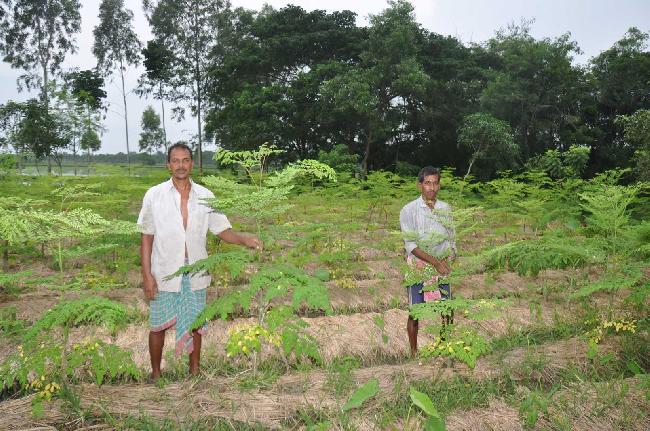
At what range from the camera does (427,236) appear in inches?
168

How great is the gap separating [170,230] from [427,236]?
2247 millimetres

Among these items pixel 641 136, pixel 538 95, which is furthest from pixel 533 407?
pixel 538 95

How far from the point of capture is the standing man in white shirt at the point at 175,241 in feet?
13.0

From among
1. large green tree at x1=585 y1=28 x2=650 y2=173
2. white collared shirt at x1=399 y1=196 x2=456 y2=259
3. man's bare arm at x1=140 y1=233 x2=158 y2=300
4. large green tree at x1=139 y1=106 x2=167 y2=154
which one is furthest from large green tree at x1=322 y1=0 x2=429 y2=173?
large green tree at x1=139 y1=106 x2=167 y2=154

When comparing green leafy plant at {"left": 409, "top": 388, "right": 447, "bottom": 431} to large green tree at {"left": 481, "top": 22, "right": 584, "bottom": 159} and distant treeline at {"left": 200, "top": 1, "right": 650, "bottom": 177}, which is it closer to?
distant treeline at {"left": 200, "top": 1, "right": 650, "bottom": 177}

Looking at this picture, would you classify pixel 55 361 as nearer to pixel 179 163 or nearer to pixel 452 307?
pixel 179 163

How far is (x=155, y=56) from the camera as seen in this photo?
1462 inches

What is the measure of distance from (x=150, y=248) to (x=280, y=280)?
170 centimetres

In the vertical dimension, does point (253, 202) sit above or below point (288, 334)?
above

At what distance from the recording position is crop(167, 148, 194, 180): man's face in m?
3.90

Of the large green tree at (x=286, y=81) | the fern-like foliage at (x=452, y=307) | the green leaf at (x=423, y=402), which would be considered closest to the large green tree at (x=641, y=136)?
the large green tree at (x=286, y=81)

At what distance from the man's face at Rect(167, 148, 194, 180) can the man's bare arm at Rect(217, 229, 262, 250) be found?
60 centimetres

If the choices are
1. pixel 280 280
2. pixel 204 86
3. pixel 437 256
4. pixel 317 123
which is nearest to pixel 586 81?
pixel 317 123

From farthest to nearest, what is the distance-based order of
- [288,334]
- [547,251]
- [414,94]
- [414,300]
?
[414,94], [547,251], [414,300], [288,334]
